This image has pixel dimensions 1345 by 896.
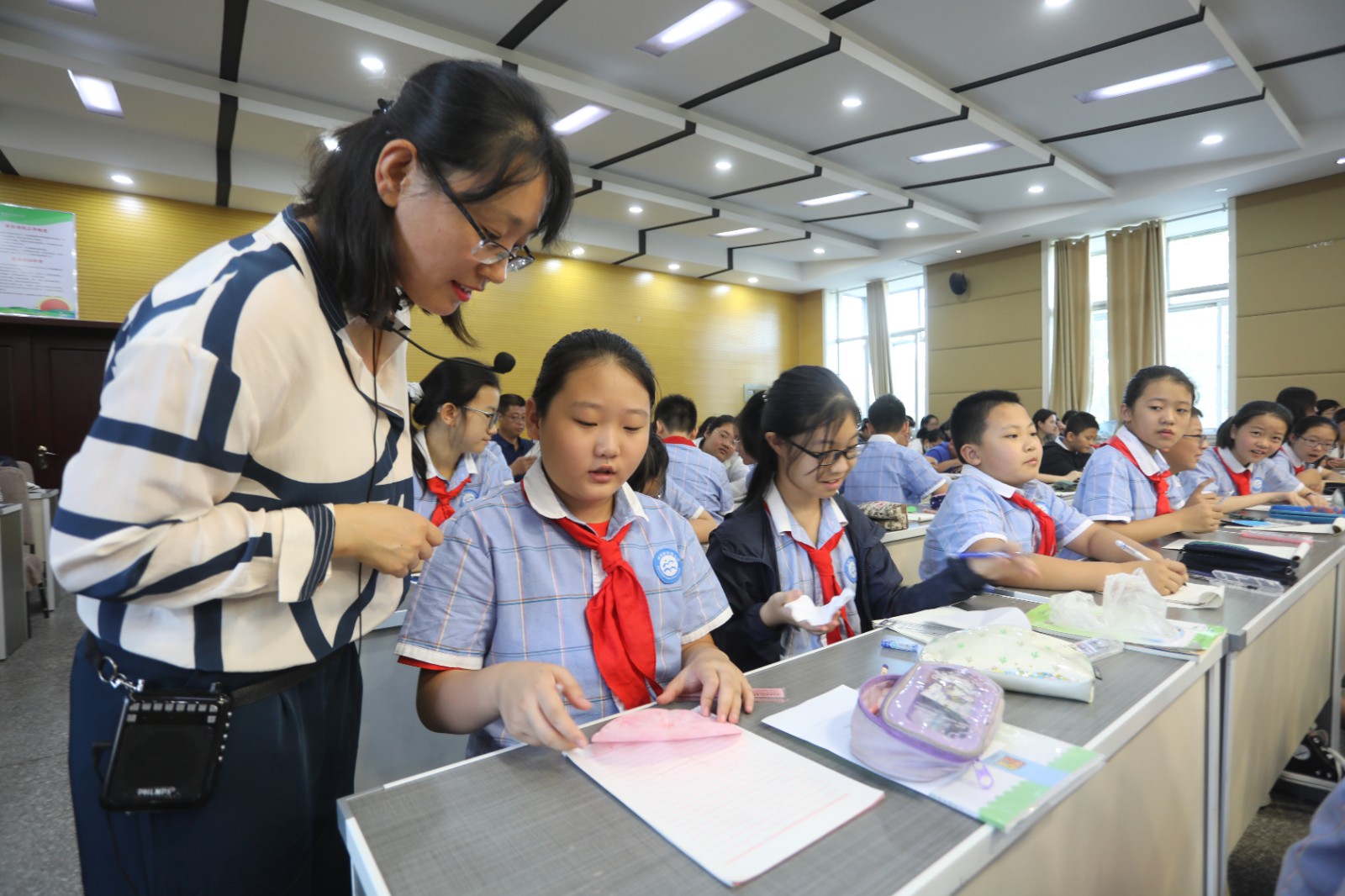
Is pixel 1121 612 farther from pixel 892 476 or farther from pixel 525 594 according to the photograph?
pixel 892 476

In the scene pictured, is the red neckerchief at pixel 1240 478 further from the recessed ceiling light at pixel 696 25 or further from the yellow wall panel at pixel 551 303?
the yellow wall panel at pixel 551 303

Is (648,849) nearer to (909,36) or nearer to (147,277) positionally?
(909,36)

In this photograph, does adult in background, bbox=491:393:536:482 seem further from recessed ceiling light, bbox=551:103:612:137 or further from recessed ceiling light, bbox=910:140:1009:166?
recessed ceiling light, bbox=910:140:1009:166

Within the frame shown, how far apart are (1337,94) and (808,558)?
8.32 meters

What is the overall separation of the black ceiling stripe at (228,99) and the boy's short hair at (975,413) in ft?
16.6

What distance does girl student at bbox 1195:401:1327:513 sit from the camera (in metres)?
3.75

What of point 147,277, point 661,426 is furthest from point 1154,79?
point 147,277

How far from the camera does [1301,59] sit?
5801mm

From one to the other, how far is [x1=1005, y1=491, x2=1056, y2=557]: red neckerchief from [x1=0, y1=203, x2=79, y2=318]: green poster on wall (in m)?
8.68

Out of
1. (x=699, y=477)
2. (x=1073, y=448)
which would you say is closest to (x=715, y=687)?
(x=699, y=477)

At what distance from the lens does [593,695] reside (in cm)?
112

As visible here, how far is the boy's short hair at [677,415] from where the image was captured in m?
4.52

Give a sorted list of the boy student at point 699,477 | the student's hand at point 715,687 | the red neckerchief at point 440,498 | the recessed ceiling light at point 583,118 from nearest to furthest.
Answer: the student's hand at point 715,687 → the red neckerchief at point 440,498 → the boy student at point 699,477 → the recessed ceiling light at point 583,118

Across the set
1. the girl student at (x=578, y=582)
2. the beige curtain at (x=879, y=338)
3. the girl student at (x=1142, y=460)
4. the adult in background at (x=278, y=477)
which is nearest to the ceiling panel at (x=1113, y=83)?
the girl student at (x=1142, y=460)
